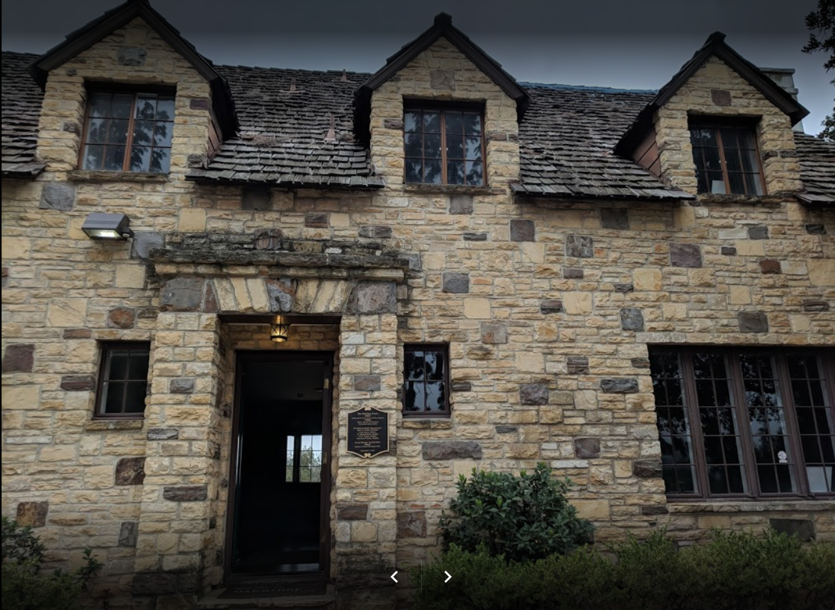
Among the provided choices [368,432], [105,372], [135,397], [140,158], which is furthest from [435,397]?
[140,158]

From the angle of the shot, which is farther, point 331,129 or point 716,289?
point 331,129

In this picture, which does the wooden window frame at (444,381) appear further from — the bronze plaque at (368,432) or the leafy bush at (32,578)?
the leafy bush at (32,578)

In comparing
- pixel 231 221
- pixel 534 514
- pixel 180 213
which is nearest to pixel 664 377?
pixel 534 514

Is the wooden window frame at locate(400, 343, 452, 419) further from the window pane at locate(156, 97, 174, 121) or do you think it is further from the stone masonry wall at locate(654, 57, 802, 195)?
the window pane at locate(156, 97, 174, 121)

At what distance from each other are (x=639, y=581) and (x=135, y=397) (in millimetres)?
5819

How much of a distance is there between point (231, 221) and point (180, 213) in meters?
0.63

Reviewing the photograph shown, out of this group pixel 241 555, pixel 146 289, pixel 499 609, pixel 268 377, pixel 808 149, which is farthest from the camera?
pixel 268 377

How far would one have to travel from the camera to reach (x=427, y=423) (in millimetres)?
7363

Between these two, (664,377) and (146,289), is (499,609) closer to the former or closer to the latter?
(664,377)

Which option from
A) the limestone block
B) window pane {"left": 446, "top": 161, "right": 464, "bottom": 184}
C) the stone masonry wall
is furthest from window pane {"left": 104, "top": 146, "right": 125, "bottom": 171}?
the stone masonry wall

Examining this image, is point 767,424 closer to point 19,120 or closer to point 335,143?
point 335,143

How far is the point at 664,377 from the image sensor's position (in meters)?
8.02

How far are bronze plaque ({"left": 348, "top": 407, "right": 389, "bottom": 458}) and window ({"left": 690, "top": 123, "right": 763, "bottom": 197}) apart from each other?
18.2 ft

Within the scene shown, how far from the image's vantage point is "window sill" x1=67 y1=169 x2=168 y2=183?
759 cm
